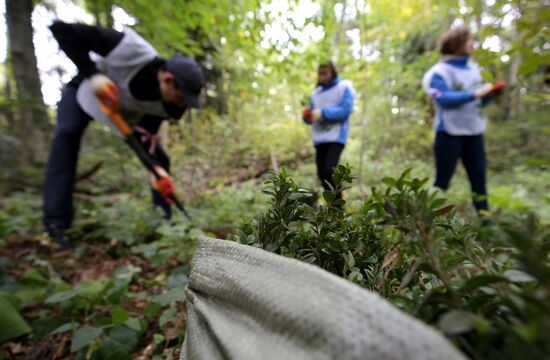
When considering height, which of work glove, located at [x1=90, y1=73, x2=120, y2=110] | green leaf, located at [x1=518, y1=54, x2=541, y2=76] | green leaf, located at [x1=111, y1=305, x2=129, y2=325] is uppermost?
work glove, located at [x1=90, y1=73, x2=120, y2=110]

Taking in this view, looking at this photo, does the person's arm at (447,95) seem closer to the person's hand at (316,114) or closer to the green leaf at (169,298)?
the person's hand at (316,114)

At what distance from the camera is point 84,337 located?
109cm

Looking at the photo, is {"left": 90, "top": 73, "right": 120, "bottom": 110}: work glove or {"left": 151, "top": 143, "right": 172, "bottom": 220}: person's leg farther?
{"left": 151, "top": 143, "right": 172, "bottom": 220}: person's leg

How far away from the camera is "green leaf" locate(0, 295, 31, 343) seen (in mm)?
1112

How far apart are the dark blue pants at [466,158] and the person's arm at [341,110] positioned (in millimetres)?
888

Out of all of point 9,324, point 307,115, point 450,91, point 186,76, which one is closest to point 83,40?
point 186,76

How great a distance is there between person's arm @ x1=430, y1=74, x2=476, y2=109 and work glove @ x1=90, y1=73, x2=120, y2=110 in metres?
2.88

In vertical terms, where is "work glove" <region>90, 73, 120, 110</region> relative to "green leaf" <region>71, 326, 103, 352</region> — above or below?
above

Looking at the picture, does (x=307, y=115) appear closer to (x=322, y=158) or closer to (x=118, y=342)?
(x=322, y=158)

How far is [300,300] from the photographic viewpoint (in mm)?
417

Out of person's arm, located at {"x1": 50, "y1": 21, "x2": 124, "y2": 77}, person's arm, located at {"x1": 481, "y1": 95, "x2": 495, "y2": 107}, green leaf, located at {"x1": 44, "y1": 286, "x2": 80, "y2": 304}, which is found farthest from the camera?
person's arm, located at {"x1": 481, "y1": 95, "x2": 495, "y2": 107}

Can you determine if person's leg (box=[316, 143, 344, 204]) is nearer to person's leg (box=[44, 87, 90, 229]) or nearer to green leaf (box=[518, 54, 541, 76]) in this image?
green leaf (box=[518, 54, 541, 76])

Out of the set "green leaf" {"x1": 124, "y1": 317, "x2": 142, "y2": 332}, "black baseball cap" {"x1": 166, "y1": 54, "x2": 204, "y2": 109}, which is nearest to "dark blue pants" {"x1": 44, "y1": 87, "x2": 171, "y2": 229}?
"black baseball cap" {"x1": 166, "y1": 54, "x2": 204, "y2": 109}

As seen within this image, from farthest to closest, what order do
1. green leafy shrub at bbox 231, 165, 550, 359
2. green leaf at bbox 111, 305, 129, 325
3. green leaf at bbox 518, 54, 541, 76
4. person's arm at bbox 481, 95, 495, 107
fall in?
person's arm at bbox 481, 95, 495, 107 → green leaf at bbox 111, 305, 129, 325 → green leaf at bbox 518, 54, 541, 76 → green leafy shrub at bbox 231, 165, 550, 359
